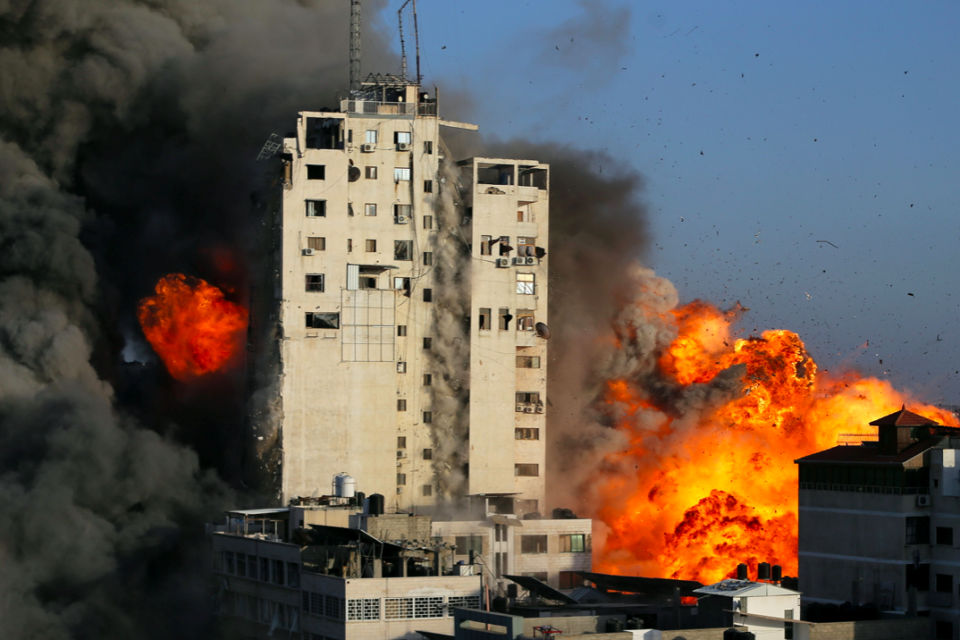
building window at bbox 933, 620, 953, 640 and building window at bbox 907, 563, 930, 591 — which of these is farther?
building window at bbox 907, 563, 930, 591

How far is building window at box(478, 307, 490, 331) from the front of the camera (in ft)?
358

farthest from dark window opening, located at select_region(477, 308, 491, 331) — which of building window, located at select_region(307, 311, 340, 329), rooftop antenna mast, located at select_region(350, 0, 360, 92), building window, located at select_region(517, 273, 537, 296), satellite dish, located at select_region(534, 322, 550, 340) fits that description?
rooftop antenna mast, located at select_region(350, 0, 360, 92)

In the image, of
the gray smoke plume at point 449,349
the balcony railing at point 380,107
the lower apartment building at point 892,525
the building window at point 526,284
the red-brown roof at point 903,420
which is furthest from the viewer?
the building window at point 526,284

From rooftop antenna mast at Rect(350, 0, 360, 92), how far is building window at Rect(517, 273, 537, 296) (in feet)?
Result: 54.1

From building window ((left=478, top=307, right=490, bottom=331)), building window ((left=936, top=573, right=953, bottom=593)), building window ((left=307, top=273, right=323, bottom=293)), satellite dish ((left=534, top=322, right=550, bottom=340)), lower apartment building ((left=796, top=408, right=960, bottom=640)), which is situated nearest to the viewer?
building window ((left=936, top=573, right=953, bottom=593))

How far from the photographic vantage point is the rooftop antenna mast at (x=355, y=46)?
111 meters

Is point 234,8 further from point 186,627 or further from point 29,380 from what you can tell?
point 186,627

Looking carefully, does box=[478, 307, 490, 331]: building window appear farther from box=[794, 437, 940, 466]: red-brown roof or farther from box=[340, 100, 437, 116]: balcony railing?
box=[794, 437, 940, 466]: red-brown roof

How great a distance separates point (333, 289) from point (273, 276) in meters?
3.94

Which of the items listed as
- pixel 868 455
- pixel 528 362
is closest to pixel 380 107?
pixel 528 362

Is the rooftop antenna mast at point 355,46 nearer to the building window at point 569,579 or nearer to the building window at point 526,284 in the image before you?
the building window at point 526,284

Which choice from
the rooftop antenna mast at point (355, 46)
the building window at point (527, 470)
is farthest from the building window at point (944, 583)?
the rooftop antenna mast at point (355, 46)

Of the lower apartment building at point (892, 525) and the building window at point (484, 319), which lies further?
the building window at point (484, 319)

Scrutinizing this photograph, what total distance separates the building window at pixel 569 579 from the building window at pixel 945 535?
93.2 ft
